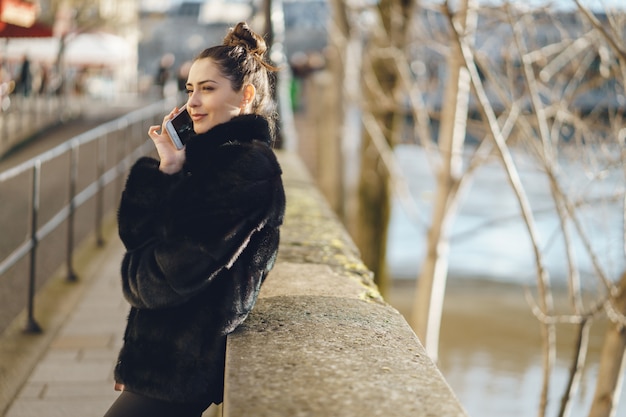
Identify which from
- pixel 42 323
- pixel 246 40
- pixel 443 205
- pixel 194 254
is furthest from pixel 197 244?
pixel 443 205

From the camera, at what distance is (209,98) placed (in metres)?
2.72

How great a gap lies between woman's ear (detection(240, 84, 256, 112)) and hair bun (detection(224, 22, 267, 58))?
0.14 m

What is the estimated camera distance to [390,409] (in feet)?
6.90

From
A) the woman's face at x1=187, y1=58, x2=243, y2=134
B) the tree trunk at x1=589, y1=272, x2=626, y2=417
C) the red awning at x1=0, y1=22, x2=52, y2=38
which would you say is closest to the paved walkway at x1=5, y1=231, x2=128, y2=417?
the woman's face at x1=187, y1=58, x2=243, y2=134

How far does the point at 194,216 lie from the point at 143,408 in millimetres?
555

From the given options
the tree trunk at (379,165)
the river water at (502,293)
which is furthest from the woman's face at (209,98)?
the tree trunk at (379,165)

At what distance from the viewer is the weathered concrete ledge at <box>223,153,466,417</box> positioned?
2.14 m

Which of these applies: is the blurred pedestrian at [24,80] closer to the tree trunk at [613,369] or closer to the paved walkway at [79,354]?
the paved walkway at [79,354]

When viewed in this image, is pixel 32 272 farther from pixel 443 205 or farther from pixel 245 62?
pixel 443 205

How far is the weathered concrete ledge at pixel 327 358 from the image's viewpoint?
2.14 metres

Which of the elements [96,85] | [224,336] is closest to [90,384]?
[224,336]

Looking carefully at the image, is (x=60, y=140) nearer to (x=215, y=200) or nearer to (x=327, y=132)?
(x=327, y=132)

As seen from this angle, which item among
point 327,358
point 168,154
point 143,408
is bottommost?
point 143,408

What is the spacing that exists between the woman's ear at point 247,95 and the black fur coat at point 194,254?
0.34 feet
